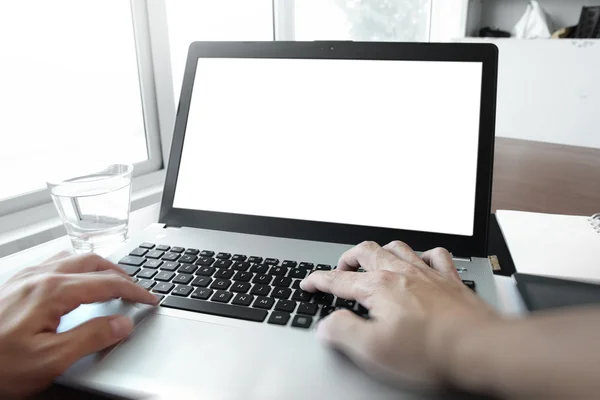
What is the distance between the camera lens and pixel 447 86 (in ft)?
1.97

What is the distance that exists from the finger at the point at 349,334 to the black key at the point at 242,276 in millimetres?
145

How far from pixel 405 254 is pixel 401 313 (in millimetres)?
154

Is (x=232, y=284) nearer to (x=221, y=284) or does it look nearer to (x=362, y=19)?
(x=221, y=284)

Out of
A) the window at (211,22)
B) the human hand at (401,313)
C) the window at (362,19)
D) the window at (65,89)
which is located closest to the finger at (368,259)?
the human hand at (401,313)

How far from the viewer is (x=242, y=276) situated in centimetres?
55

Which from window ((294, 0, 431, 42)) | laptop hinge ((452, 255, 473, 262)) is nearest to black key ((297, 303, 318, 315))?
laptop hinge ((452, 255, 473, 262))

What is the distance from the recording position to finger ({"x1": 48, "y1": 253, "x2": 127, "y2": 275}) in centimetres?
50

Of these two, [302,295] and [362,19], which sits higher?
[362,19]

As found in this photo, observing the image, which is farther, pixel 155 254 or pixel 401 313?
pixel 155 254

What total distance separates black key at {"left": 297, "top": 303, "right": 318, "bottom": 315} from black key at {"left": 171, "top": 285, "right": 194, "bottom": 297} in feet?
0.42

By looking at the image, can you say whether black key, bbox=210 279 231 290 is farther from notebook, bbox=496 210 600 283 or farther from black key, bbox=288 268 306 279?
notebook, bbox=496 210 600 283

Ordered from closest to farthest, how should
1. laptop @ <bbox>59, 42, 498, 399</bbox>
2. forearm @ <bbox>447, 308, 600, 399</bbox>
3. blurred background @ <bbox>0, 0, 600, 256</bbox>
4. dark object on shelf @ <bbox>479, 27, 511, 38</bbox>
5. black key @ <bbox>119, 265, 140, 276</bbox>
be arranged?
1. forearm @ <bbox>447, 308, 600, 399</bbox>
2. laptop @ <bbox>59, 42, 498, 399</bbox>
3. black key @ <bbox>119, 265, 140, 276</bbox>
4. blurred background @ <bbox>0, 0, 600, 256</bbox>
5. dark object on shelf @ <bbox>479, 27, 511, 38</bbox>

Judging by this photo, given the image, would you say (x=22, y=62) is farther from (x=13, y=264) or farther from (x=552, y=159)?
(x=552, y=159)

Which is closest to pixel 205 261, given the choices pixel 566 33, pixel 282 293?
pixel 282 293
